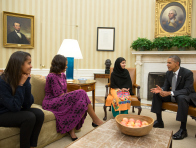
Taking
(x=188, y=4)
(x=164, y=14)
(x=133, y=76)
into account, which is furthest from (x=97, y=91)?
(x=188, y=4)

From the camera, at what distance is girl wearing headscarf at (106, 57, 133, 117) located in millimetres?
3225

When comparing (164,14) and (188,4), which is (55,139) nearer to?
(164,14)

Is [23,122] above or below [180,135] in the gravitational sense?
above

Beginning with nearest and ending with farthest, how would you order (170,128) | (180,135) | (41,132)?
(41,132), (180,135), (170,128)

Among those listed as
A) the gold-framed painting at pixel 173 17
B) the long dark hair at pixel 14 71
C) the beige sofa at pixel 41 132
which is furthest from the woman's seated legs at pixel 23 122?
the gold-framed painting at pixel 173 17

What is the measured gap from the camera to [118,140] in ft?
5.23

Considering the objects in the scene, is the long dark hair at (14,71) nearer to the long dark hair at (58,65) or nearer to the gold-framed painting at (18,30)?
the long dark hair at (58,65)

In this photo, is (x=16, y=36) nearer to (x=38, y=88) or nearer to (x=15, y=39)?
(x=15, y=39)

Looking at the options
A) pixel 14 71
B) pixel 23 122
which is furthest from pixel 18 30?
pixel 23 122

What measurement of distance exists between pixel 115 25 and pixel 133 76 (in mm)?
2418

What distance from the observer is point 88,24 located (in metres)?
5.73

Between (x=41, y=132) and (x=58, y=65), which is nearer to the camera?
(x=41, y=132)

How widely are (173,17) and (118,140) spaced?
5002 millimetres

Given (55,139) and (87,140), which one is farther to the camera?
(55,139)
